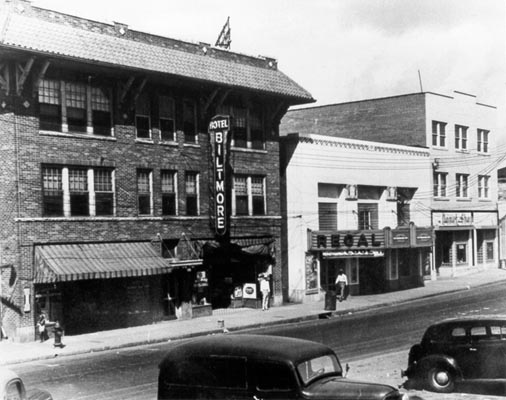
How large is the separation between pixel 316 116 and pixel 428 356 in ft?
126

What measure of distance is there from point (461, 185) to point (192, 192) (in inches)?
1001

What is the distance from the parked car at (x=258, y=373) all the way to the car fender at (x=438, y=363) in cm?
491

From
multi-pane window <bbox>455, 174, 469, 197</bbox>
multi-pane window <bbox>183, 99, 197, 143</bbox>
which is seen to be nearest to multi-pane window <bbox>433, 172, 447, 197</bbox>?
multi-pane window <bbox>455, 174, 469, 197</bbox>

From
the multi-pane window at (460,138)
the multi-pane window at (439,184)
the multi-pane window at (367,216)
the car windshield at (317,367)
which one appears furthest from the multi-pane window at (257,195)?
the car windshield at (317,367)

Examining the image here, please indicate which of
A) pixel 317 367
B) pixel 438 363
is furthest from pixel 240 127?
pixel 317 367

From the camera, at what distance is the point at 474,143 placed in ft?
166

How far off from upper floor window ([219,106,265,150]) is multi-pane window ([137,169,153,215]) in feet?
17.5

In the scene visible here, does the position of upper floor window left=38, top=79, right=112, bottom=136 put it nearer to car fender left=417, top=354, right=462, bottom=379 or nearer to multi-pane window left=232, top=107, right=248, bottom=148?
multi-pane window left=232, top=107, right=248, bottom=148

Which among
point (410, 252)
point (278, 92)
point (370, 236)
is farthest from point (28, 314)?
point (410, 252)

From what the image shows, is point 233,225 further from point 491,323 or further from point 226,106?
point 491,323

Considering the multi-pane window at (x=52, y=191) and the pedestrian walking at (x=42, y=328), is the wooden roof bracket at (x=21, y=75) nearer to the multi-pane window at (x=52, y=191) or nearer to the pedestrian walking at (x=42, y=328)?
the multi-pane window at (x=52, y=191)

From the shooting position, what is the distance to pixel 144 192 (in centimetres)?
2866

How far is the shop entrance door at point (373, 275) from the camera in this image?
40.2 m

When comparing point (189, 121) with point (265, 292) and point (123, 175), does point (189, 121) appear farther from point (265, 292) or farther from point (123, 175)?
point (265, 292)
